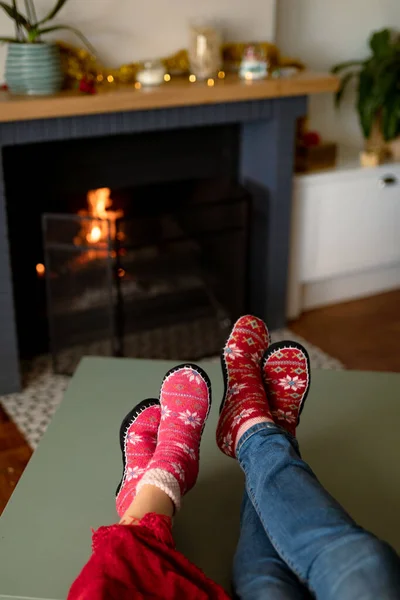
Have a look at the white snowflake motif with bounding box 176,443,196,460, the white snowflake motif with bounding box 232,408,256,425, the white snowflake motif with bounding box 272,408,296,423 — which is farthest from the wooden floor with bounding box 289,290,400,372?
the white snowflake motif with bounding box 176,443,196,460

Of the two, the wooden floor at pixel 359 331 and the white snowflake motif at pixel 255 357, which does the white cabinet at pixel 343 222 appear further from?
the white snowflake motif at pixel 255 357

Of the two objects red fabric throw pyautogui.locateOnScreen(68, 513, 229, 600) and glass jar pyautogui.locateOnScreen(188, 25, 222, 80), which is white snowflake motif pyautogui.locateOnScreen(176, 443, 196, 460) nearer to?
red fabric throw pyautogui.locateOnScreen(68, 513, 229, 600)

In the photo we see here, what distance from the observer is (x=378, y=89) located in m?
2.68

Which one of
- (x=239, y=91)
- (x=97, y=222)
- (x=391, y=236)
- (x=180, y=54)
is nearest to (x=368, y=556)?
(x=97, y=222)

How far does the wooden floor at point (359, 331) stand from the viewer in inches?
98.3

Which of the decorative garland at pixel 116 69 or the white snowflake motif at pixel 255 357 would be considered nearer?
the white snowflake motif at pixel 255 357

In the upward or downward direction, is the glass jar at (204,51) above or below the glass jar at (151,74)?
above

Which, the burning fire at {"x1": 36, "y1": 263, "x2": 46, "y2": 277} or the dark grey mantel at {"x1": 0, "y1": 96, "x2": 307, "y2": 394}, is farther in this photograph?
the burning fire at {"x1": 36, "y1": 263, "x2": 46, "y2": 277}

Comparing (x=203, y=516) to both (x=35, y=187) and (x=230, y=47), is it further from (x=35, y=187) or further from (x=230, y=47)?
(x=230, y=47)

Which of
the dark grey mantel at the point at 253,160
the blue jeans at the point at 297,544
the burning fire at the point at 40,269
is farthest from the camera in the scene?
the burning fire at the point at 40,269

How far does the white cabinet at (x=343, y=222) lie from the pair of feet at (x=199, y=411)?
1157 millimetres

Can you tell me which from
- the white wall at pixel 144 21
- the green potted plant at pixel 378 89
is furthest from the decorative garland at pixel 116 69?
the green potted plant at pixel 378 89

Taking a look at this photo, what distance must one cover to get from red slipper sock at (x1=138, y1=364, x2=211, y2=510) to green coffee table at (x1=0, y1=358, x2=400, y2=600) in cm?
10

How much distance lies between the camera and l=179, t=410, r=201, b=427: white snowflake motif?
4.24ft
